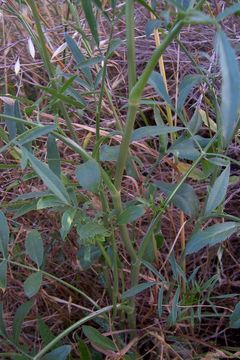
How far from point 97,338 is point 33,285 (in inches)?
5.7

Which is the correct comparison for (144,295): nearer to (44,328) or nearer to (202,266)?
(202,266)

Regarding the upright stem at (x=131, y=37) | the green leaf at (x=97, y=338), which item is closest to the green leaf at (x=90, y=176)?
the upright stem at (x=131, y=37)

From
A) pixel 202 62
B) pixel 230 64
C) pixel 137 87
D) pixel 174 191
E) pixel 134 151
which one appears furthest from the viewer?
pixel 202 62

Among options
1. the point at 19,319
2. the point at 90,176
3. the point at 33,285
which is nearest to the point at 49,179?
the point at 90,176

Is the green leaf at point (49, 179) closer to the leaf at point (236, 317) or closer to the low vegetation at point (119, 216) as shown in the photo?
the low vegetation at point (119, 216)

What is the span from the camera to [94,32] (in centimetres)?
76

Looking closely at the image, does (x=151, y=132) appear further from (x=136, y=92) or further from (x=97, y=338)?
(x=97, y=338)

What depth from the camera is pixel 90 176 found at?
27.1 inches

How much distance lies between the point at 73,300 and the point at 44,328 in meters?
0.17

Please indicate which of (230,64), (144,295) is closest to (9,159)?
(144,295)

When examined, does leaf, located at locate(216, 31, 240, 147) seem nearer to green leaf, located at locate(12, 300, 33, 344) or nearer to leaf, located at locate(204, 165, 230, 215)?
leaf, located at locate(204, 165, 230, 215)

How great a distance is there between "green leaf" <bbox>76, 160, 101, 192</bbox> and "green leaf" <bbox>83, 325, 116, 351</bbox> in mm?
251

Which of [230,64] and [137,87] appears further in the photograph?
[137,87]

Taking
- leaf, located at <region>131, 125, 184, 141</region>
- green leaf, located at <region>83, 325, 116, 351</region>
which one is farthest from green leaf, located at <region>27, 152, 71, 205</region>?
green leaf, located at <region>83, 325, 116, 351</region>
